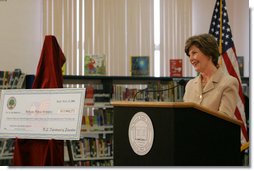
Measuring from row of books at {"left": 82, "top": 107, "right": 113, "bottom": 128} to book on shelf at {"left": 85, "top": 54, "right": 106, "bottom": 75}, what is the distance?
Result: 981 mm

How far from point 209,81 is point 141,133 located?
82 cm

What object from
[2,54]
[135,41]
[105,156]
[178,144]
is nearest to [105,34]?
[135,41]

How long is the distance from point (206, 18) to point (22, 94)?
16.0 feet

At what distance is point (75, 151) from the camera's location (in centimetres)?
544

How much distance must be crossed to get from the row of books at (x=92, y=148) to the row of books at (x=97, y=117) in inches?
7.5


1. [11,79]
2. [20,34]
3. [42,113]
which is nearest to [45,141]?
[42,113]

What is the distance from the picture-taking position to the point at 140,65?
22.7ft

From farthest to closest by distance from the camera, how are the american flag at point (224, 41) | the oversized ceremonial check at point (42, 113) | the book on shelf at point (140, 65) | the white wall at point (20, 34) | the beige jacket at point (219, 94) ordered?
1. the book on shelf at point (140, 65)
2. the white wall at point (20, 34)
3. the american flag at point (224, 41)
4. the oversized ceremonial check at point (42, 113)
5. the beige jacket at point (219, 94)

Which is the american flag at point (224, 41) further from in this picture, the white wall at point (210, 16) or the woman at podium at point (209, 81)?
the white wall at point (210, 16)

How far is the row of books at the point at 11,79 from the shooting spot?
5.57 metres

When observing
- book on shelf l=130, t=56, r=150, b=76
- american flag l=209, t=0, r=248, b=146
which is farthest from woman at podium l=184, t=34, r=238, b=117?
book on shelf l=130, t=56, r=150, b=76

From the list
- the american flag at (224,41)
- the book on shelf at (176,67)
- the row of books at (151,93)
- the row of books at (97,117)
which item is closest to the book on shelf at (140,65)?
the book on shelf at (176,67)

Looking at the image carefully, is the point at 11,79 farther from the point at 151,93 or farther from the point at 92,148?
the point at 151,93

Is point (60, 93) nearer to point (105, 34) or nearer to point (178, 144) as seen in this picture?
point (178, 144)
